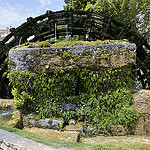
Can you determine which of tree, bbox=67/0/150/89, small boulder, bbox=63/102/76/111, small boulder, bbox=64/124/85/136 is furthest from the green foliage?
tree, bbox=67/0/150/89

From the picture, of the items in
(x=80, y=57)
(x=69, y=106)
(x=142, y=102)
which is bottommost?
(x=69, y=106)

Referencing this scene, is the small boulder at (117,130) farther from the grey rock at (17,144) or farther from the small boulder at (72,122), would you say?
the grey rock at (17,144)

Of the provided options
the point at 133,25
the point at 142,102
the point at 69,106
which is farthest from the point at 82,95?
the point at 133,25

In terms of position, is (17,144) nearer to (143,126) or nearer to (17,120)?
(17,120)

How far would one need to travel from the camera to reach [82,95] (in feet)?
10.9

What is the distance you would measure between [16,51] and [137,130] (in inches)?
121

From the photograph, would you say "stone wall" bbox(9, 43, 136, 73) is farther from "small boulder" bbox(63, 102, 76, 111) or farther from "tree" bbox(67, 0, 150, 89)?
"tree" bbox(67, 0, 150, 89)

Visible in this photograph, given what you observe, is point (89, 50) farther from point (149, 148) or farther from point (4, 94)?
point (4, 94)

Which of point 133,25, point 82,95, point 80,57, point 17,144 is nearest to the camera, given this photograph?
point 17,144

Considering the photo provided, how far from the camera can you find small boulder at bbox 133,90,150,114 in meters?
3.06

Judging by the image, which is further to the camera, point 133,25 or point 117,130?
point 133,25

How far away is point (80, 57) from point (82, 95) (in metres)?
0.81

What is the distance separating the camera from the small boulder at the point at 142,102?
3064 millimetres

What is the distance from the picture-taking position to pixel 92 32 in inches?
336
